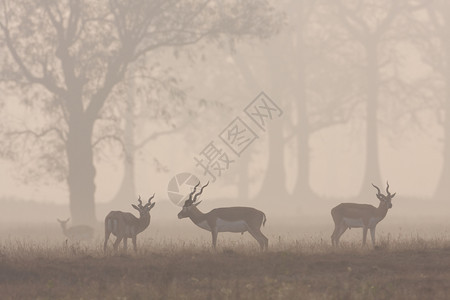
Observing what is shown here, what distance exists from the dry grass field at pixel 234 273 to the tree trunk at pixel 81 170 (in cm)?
1816

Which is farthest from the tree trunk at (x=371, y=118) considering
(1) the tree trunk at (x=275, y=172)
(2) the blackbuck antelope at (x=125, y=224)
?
(2) the blackbuck antelope at (x=125, y=224)

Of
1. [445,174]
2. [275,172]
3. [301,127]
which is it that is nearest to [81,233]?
[275,172]

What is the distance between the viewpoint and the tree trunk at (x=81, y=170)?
130 feet

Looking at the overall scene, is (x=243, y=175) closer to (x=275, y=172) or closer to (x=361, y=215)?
(x=275, y=172)

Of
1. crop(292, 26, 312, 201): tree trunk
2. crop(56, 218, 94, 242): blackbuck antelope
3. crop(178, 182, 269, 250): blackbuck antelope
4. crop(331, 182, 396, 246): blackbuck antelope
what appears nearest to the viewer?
crop(178, 182, 269, 250): blackbuck antelope

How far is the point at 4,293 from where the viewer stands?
16.3m

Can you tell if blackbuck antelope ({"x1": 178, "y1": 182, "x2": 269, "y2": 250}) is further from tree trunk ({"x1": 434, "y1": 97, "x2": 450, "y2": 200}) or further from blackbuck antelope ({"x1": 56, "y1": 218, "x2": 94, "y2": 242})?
tree trunk ({"x1": 434, "y1": 97, "x2": 450, "y2": 200})

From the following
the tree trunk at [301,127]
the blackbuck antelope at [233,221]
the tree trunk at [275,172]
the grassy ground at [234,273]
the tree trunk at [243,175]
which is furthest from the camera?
the tree trunk at [243,175]

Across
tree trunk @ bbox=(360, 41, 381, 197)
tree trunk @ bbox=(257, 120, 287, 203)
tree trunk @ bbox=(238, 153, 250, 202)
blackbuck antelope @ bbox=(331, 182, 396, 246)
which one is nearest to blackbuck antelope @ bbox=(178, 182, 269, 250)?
blackbuck antelope @ bbox=(331, 182, 396, 246)

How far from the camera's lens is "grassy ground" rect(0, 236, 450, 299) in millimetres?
15672

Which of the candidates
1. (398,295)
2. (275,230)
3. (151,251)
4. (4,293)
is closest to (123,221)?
(151,251)

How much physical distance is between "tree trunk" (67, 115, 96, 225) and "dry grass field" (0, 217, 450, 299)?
1816cm

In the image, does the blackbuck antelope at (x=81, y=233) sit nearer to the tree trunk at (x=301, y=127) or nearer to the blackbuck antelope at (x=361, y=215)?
the blackbuck antelope at (x=361, y=215)

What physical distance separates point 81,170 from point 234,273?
75.4ft
